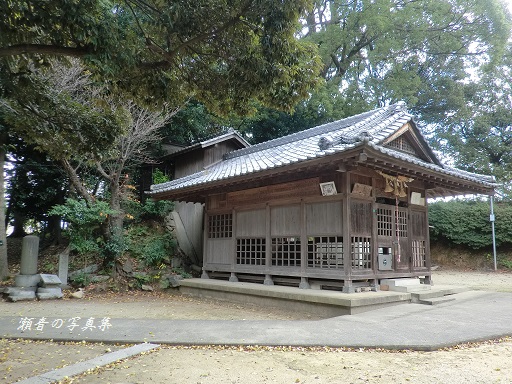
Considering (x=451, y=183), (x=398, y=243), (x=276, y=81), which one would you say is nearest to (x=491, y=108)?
(x=451, y=183)

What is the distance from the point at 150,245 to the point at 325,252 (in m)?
7.47

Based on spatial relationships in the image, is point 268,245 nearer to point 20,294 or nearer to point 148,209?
point 148,209

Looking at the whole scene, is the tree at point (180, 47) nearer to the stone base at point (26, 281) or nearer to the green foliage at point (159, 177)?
the stone base at point (26, 281)

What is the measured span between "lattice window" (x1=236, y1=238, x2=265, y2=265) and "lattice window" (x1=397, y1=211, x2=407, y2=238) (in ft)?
13.0

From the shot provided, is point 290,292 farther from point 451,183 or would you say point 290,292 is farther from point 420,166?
point 451,183

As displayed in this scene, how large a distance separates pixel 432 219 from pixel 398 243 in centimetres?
1346

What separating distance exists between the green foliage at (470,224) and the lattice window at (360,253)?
45.4ft

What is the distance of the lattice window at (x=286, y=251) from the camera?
33.9ft

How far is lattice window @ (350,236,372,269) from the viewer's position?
9.23m

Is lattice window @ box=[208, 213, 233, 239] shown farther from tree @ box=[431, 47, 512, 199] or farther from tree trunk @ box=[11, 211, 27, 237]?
tree @ box=[431, 47, 512, 199]

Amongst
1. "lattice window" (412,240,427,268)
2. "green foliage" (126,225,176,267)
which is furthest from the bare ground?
"green foliage" (126,225,176,267)

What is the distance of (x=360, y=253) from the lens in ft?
30.9

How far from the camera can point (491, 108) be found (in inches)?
970

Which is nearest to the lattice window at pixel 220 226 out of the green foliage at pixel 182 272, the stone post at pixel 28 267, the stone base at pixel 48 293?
the green foliage at pixel 182 272
